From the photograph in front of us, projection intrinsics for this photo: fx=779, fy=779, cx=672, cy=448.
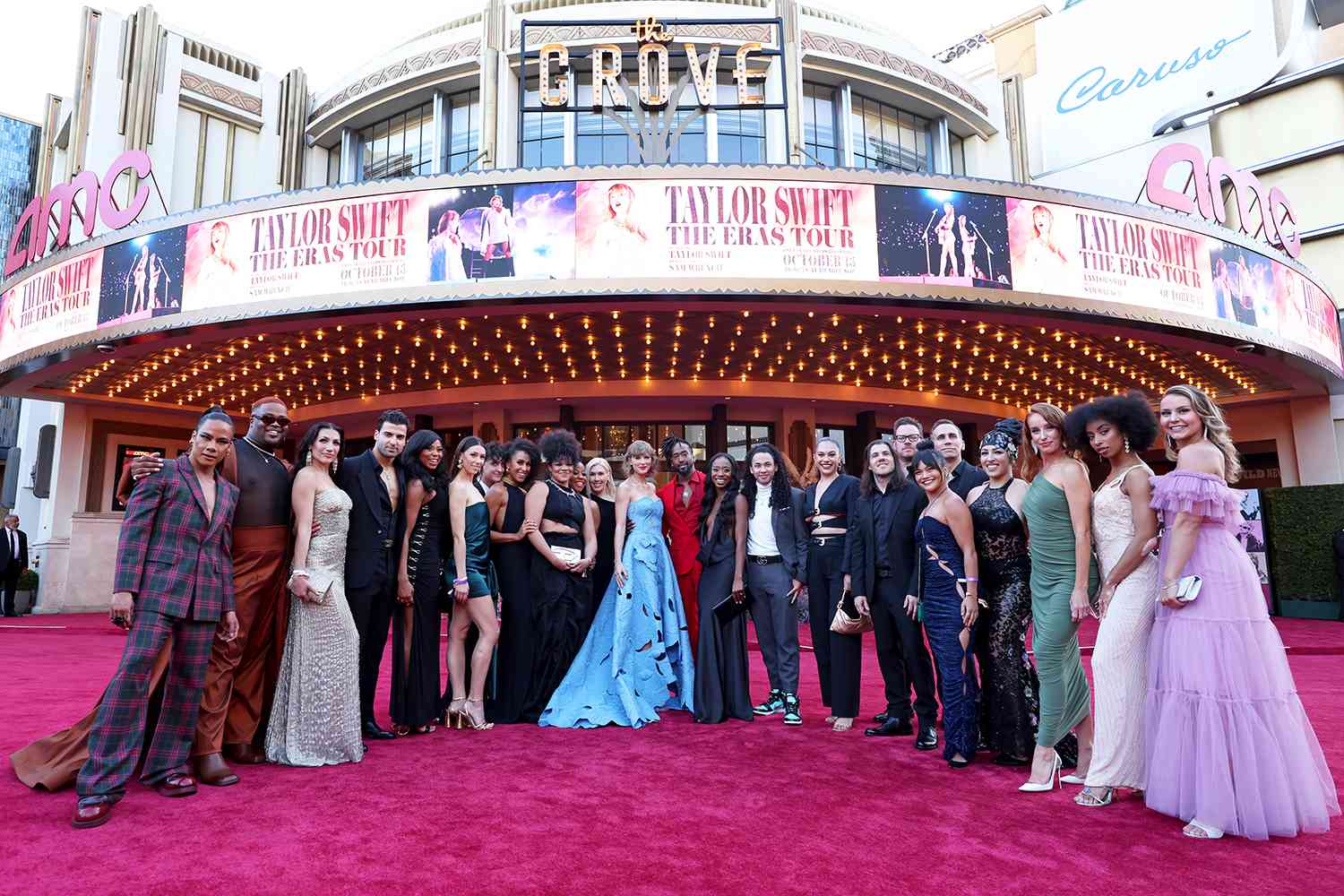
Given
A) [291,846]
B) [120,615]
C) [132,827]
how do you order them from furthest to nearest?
[120,615], [132,827], [291,846]

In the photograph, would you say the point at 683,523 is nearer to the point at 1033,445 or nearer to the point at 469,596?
the point at 469,596

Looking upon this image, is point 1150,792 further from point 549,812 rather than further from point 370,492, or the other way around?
point 370,492

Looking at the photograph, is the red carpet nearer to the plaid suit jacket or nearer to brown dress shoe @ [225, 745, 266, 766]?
brown dress shoe @ [225, 745, 266, 766]

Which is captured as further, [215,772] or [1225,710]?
[215,772]

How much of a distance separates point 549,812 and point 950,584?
8.18ft

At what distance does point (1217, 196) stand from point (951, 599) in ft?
39.4

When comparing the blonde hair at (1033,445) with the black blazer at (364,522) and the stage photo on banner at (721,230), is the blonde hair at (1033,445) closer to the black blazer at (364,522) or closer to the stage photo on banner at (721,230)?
the black blazer at (364,522)

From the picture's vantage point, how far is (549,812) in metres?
3.31

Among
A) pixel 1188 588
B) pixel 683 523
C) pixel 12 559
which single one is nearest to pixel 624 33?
pixel 683 523

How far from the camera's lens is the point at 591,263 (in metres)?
9.97

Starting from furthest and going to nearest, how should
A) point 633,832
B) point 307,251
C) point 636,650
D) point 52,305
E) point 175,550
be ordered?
point 52,305, point 307,251, point 636,650, point 175,550, point 633,832

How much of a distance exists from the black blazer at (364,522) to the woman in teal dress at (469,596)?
1.70 ft

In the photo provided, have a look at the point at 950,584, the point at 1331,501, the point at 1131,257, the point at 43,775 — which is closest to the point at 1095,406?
the point at 950,584

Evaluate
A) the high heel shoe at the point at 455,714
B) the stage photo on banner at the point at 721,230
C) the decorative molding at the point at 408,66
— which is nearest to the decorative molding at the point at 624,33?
the decorative molding at the point at 408,66
